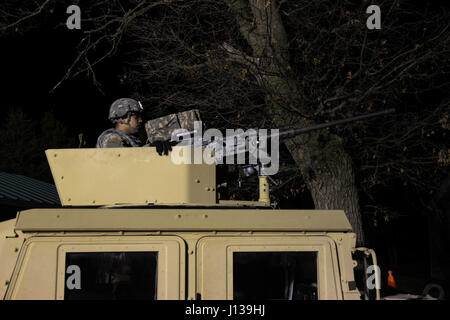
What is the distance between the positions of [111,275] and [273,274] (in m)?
1.05

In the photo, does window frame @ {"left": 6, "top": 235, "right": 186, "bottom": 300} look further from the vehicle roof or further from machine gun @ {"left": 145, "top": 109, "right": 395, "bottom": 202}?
machine gun @ {"left": 145, "top": 109, "right": 395, "bottom": 202}

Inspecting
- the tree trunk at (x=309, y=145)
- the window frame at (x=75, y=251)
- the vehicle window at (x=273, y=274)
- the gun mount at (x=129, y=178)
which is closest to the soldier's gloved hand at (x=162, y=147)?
the gun mount at (x=129, y=178)

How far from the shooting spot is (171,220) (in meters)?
3.51

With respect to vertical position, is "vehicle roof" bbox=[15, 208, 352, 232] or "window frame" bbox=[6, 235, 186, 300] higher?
"vehicle roof" bbox=[15, 208, 352, 232]

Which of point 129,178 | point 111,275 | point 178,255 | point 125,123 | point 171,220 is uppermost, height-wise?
point 125,123

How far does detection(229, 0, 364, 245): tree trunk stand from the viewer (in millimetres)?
8023

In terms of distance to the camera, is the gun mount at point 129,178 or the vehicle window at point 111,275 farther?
the gun mount at point 129,178

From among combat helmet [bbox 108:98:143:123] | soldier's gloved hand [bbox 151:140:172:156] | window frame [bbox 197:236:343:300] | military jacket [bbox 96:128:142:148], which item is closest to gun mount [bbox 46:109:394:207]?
soldier's gloved hand [bbox 151:140:172:156]

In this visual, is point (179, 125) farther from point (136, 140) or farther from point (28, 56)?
point (28, 56)

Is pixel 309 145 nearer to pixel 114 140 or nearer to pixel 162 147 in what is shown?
pixel 114 140

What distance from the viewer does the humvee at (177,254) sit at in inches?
133

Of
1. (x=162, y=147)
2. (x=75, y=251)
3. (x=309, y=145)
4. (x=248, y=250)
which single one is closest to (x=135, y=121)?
(x=162, y=147)

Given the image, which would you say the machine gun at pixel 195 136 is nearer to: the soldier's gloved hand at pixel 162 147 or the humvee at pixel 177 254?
the soldier's gloved hand at pixel 162 147

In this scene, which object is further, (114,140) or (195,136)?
(195,136)
